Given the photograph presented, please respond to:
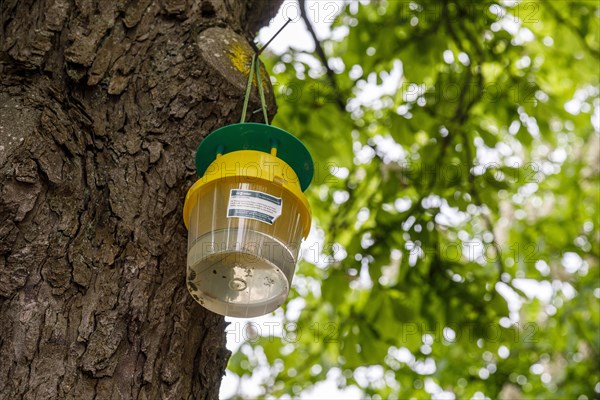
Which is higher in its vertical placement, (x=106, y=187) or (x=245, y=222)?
(x=106, y=187)

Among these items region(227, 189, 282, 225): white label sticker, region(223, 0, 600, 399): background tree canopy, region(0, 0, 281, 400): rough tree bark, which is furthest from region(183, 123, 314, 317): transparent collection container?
region(223, 0, 600, 399): background tree canopy


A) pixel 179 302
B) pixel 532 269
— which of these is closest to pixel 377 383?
pixel 532 269

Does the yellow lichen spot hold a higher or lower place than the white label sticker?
higher

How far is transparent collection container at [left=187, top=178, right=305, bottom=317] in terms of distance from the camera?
4.81 ft

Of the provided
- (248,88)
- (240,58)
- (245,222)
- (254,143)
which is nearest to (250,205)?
(245,222)

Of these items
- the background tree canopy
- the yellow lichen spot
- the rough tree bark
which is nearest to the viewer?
the rough tree bark

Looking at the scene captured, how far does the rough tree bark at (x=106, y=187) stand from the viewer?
1.43m

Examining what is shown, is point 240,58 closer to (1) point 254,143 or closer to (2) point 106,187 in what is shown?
(1) point 254,143

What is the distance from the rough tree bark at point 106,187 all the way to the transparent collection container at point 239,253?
0.12 meters

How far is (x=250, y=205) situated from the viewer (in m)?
1.48

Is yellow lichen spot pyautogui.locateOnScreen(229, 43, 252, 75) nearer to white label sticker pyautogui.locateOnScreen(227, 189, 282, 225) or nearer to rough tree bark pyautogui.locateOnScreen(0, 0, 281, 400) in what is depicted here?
rough tree bark pyautogui.locateOnScreen(0, 0, 281, 400)

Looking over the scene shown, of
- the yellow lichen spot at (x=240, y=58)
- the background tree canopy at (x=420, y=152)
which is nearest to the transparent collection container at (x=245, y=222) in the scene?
the yellow lichen spot at (x=240, y=58)

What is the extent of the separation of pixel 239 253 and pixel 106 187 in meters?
0.39

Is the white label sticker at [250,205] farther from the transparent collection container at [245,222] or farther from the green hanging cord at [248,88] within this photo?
the green hanging cord at [248,88]
